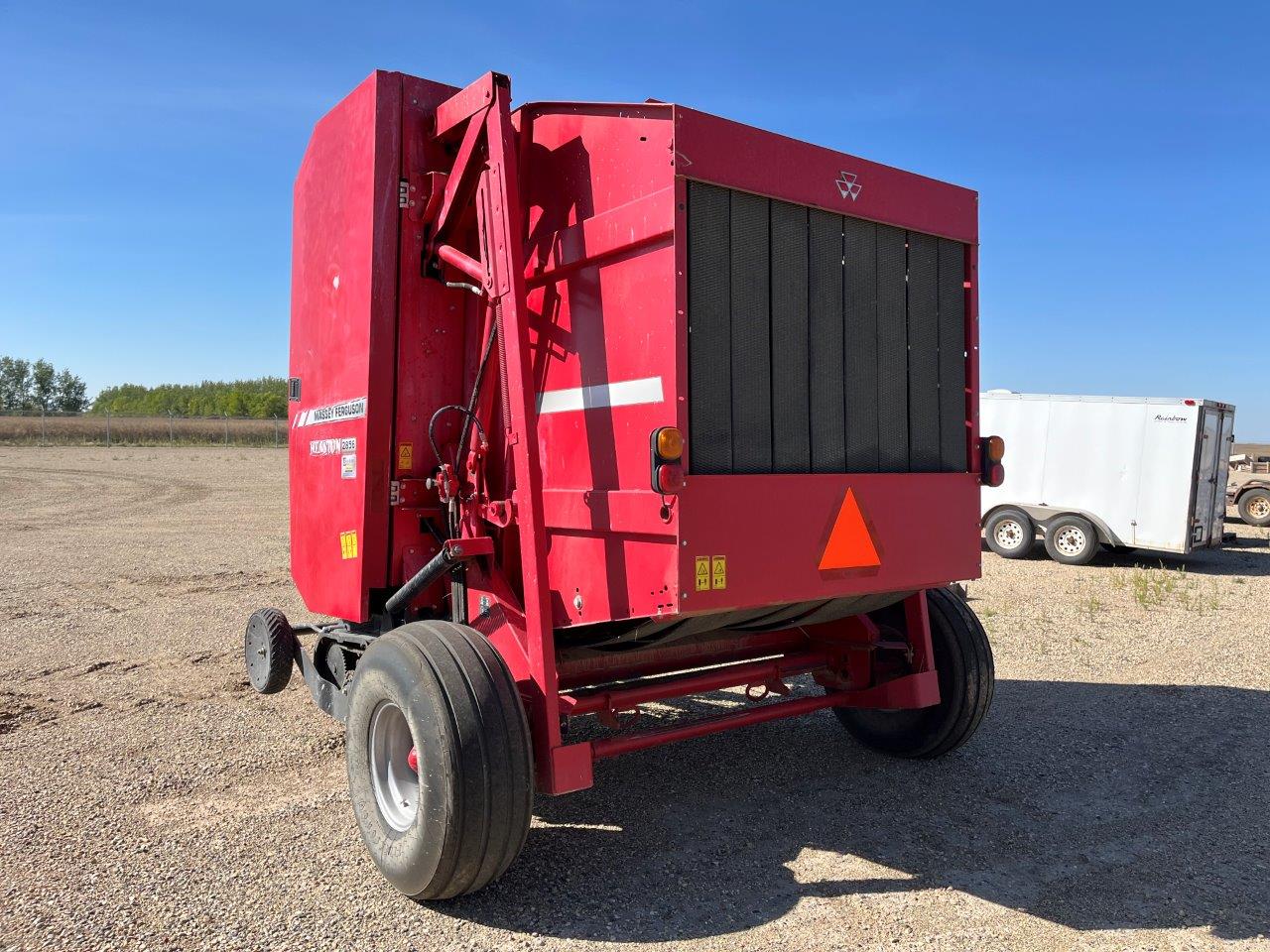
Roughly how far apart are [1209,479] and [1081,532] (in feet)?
6.38

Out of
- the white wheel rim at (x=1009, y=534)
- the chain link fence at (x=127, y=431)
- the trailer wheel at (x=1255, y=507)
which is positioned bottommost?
the white wheel rim at (x=1009, y=534)

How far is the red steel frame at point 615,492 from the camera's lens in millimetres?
A: 3578

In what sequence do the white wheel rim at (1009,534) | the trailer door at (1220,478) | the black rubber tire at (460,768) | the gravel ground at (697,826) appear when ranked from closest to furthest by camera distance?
the black rubber tire at (460,768) < the gravel ground at (697,826) < the trailer door at (1220,478) < the white wheel rim at (1009,534)

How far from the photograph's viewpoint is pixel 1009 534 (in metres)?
15.7

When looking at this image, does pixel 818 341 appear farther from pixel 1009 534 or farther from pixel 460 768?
pixel 1009 534

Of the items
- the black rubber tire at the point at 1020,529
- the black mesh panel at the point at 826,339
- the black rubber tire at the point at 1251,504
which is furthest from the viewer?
the black rubber tire at the point at 1251,504

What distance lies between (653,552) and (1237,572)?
45.5 feet

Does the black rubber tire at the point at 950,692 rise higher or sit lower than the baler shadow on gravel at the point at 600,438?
lower

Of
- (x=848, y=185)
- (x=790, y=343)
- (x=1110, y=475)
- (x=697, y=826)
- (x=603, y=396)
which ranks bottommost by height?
(x=697, y=826)

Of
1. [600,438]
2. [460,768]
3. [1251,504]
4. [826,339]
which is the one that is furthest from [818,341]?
[1251,504]

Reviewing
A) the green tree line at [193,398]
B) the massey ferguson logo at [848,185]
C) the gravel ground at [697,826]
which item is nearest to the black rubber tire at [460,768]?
the gravel ground at [697,826]

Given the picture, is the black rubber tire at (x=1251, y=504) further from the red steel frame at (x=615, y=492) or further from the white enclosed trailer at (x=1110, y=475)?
the red steel frame at (x=615, y=492)

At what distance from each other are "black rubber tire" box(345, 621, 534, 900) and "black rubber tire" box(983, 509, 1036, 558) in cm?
1359

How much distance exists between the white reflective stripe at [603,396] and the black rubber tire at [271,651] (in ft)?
7.43
